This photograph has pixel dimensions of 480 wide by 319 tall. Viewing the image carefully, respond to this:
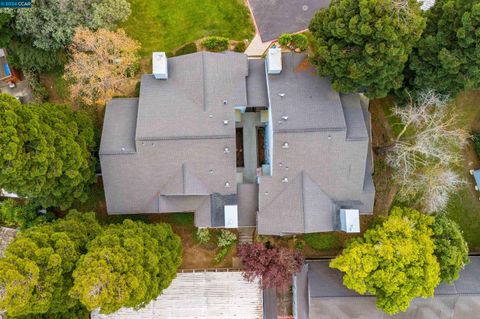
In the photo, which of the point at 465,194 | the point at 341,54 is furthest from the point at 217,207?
the point at 465,194

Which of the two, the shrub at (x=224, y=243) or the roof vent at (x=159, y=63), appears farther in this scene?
the shrub at (x=224, y=243)

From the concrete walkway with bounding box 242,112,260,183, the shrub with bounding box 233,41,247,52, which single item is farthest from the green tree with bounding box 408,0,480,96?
the shrub with bounding box 233,41,247,52

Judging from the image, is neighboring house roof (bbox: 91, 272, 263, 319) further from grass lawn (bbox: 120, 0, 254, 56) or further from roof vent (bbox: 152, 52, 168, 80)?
grass lawn (bbox: 120, 0, 254, 56)

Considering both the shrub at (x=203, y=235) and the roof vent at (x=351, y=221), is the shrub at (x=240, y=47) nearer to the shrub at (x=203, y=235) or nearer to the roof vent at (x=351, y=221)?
the shrub at (x=203, y=235)

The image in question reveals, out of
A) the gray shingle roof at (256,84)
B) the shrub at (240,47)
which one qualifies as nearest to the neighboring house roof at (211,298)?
the gray shingle roof at (256,84)

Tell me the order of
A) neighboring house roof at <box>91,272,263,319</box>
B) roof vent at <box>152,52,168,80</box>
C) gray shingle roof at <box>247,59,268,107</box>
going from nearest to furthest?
roof vent at <box>152,52,168,80</box> < gray shingle roof at <box>247,59,268,107</box> < neighboring house roof at <box>91,272,263,319</box>
